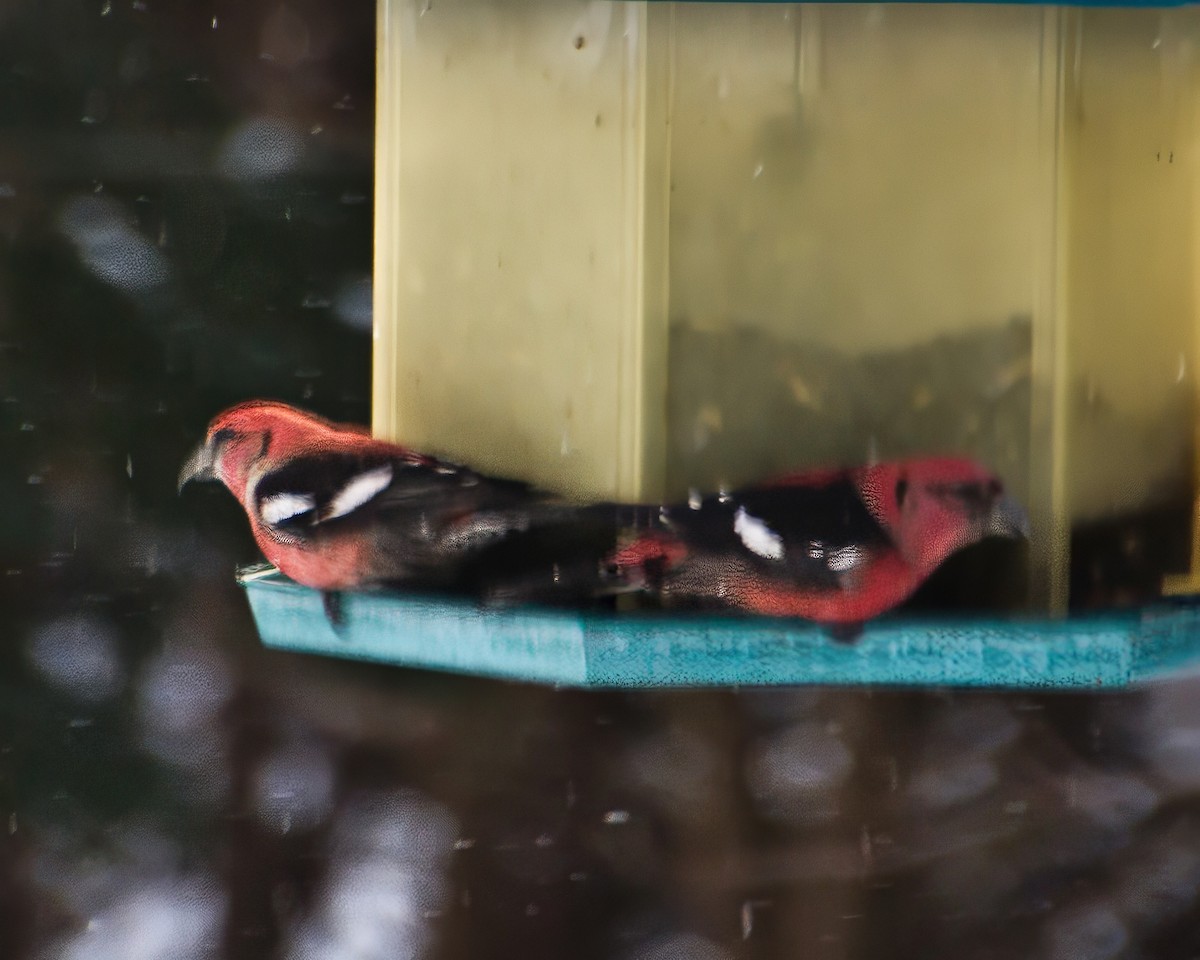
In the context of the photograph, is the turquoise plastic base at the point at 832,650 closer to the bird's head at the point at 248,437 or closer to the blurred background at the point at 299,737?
the bird's head at the point at 248,437

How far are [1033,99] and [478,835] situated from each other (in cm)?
149

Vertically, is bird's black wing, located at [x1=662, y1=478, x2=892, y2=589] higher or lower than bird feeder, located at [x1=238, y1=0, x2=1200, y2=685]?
lower

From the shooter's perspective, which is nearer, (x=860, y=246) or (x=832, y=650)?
(x=832, y=650)

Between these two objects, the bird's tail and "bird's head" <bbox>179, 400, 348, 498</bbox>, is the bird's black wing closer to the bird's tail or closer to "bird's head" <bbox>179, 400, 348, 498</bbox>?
the bird's tail

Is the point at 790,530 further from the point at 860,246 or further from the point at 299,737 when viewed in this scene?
the point at 299,737

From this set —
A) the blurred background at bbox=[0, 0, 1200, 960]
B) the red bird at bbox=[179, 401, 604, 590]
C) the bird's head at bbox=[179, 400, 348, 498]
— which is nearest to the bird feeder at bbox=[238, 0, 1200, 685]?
the red bird at bbox=[179, 401, 604, 590]

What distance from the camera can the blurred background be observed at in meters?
1.93

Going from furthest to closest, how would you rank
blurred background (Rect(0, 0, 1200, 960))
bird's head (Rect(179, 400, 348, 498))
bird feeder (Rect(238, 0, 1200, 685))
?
1. blurred background (Rect(0, 0, 1200, 960))
2. bird's head (Rect(179, 400, 348, 498))
3. bird feeder (Rect(238, 0, 1200, 685))

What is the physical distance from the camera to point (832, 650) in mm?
939

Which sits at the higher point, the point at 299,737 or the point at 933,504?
the point at 933,504

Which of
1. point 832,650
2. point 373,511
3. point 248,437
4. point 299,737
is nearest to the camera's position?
point 832,650

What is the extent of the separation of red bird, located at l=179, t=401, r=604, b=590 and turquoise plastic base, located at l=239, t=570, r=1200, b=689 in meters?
0.06

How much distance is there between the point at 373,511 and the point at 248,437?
229 mm

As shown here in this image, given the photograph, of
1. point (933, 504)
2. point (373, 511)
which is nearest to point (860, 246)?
point (933, 504)
